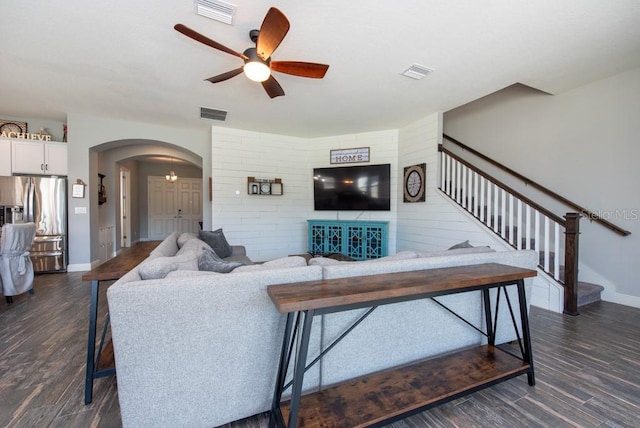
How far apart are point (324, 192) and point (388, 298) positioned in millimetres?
4350

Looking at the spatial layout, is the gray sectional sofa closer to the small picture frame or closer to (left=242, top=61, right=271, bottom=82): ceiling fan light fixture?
(left=242, top=61, right=271, bottom=82): ceiling fan light fixture

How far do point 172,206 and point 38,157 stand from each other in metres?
4.45

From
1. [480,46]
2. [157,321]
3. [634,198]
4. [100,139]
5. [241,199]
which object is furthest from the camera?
[241,199]

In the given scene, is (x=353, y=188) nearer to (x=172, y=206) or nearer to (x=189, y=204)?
(x=189, y=204)

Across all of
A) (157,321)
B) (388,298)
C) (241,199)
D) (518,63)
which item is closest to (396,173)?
(518,63)

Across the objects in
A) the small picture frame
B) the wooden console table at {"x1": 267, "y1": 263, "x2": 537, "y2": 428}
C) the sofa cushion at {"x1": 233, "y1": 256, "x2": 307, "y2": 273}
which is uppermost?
the small picture frame

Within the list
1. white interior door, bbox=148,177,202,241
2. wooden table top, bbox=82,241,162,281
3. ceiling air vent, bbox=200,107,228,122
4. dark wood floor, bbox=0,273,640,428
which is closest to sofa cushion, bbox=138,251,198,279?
wooden table top, bbox=82,241,162,281

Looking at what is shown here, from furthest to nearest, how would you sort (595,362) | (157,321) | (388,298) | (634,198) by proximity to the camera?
(634,198)
(595,362)
(388,298)
(157,321)

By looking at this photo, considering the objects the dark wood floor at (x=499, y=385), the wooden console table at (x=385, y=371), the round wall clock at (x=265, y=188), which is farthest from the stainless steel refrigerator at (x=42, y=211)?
the wooden console table at (x=385, y=371)

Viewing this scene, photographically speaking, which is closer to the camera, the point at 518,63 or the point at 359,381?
the point at 359,381

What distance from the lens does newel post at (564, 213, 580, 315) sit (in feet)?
9.36

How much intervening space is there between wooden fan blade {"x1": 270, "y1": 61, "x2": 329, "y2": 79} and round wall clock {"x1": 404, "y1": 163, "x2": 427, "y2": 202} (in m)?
2.85

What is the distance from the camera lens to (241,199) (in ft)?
17.4

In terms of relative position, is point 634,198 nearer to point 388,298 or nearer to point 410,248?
point 410,248
